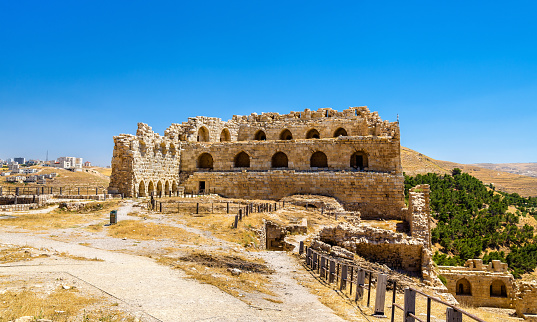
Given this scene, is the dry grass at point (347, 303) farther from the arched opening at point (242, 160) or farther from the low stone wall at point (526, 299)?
the arched opening at point (242, 160)

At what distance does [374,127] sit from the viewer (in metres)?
33.4

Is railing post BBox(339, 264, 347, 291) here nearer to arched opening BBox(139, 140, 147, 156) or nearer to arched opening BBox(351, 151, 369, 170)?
arched opening BBox(139, 140, 147, 156)

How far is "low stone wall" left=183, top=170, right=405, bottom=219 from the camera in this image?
90.1 ft

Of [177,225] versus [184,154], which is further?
[184,154]

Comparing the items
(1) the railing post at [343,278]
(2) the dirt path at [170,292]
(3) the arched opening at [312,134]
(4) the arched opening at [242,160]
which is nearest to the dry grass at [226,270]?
(2) the dirt path at [170,292]

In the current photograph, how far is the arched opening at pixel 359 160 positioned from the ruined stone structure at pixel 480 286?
10209 millimetres

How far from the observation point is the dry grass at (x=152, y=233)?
13992 millimetres

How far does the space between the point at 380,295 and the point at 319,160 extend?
25880mm

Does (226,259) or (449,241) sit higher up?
(226,259)

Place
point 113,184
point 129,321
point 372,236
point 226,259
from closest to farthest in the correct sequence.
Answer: point 129,321, point 226,259, point 372,236, point 113,184

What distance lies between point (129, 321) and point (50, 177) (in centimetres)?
5332

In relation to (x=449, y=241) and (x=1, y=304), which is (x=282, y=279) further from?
(x=449, y=241)

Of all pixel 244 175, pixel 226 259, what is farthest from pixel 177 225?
pixel 244 175

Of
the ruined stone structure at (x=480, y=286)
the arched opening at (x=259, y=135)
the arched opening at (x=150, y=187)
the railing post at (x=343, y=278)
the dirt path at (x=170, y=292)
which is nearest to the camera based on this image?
the dirt path at (x=170, y=292)
